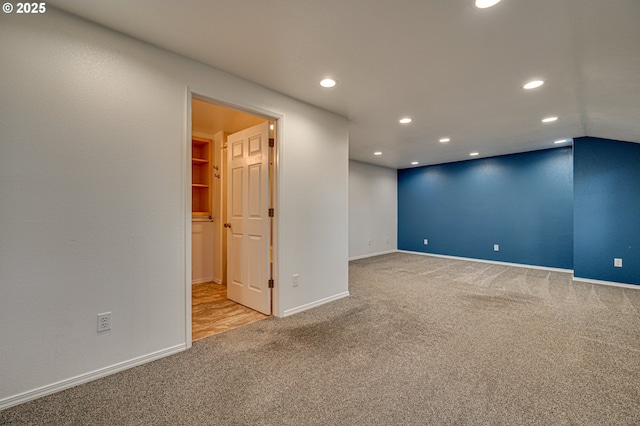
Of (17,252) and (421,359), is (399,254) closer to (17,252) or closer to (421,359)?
(421,359)

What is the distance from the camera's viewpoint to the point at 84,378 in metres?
1.81

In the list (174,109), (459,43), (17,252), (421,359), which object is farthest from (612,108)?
(17,252)

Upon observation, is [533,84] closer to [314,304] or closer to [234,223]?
[314,304]

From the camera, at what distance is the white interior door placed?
119 inches

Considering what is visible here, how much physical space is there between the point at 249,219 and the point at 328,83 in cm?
170

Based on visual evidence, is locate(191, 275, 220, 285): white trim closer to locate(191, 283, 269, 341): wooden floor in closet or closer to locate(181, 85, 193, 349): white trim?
locate(191, 283, 269, 341): wooden floor in closet

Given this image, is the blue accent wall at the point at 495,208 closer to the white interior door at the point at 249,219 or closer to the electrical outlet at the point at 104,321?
the white interior door at the point at 249,219

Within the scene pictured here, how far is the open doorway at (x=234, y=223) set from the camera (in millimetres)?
3004

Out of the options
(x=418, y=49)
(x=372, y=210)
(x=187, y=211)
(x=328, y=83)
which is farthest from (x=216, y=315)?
(x=372, y=210)

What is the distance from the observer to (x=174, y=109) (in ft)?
7.23

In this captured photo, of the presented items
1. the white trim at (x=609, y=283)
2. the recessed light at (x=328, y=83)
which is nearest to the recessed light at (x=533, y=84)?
the recessed light at (x=328, y=83)

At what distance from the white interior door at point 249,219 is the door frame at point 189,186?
0.33 ft

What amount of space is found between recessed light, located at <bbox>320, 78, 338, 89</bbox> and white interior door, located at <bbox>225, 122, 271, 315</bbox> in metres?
0.74

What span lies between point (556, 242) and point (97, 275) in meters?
6.88
